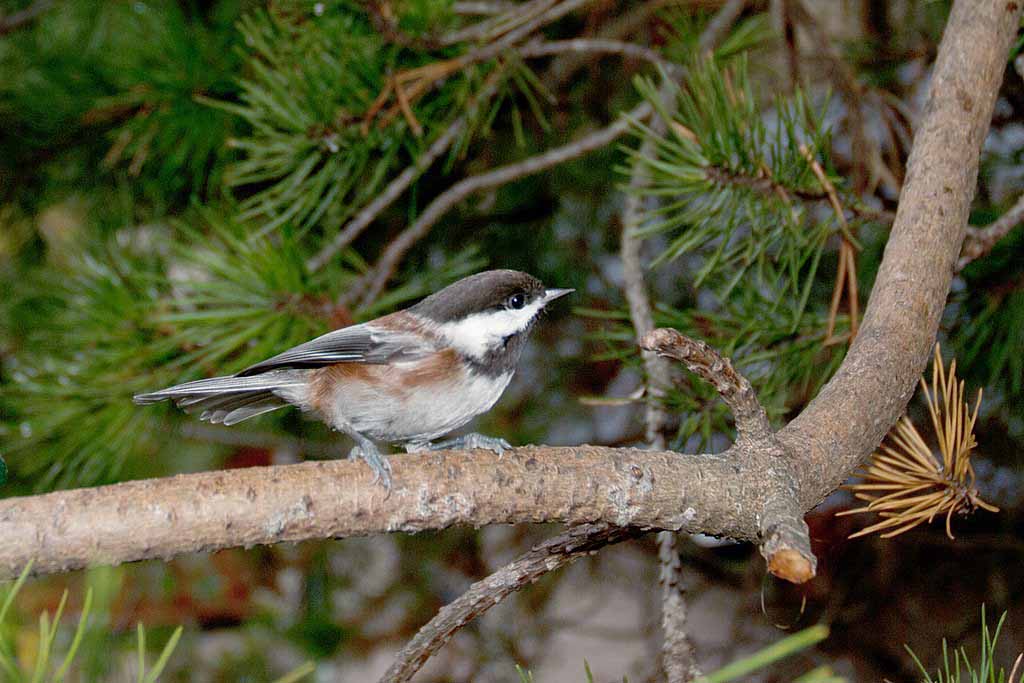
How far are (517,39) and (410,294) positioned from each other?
541 mm

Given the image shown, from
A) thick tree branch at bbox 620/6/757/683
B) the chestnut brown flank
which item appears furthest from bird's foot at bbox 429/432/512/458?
thick tree branch at bbox 620/6/757/683

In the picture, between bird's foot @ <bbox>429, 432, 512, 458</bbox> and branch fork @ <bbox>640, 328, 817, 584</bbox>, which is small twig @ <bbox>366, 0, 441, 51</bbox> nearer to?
bird's foot @ <bbox>429, 432, 512, 458</bbox>

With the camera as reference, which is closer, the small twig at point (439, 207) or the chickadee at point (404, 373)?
the chickadee at point (404, 373)

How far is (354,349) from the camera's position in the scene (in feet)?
5.15

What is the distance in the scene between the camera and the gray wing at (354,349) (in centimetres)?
152

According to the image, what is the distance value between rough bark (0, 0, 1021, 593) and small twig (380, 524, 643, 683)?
79 millimetres

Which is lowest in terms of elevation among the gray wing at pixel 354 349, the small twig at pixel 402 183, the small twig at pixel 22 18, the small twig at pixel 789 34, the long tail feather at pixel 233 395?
the long tail feather at pixel 233 395

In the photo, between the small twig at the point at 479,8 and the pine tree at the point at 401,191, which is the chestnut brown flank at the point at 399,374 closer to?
the pine tree at the point at 401,191

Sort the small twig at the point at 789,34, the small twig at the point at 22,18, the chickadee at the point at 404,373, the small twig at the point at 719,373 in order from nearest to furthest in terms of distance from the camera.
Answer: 1. the small twig at the point at 719,373
2. the chickadee at the point at 404,373
3. the small twig at the point at 789,34
4. the small twig at the point at 22,18

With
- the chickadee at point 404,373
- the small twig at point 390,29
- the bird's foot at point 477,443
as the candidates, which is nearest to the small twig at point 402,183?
the small twig at point 390,29

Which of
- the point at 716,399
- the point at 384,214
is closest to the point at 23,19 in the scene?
the point at 384,214

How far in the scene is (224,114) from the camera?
7.04 ft

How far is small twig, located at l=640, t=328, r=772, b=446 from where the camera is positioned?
3.31 feet

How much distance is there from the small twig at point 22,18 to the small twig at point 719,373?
2003mm
